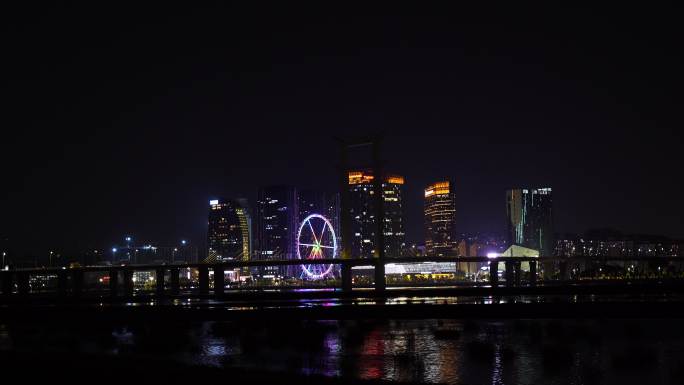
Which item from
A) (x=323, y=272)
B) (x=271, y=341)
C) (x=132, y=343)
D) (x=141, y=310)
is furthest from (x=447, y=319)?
(x=323, y=272)

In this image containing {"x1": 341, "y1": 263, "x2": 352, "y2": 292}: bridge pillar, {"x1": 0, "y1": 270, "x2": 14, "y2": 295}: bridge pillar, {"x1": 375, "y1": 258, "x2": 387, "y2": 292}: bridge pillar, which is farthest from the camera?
{"x1": 0, "y1": 270, "x2": 14, "y2": 295}: bridge pillar

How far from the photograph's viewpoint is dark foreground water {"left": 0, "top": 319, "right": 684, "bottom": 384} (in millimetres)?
16234

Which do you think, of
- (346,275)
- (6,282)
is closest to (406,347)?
(346,275)

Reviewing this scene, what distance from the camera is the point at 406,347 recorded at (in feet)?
69.1

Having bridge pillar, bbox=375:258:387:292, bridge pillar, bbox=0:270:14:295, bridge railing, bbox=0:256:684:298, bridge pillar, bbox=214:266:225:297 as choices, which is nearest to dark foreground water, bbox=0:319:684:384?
bridge pillar, bbox=375:258:387:292

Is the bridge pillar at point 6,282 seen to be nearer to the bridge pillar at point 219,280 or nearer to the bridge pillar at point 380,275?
the bridge pillar at point 219,280

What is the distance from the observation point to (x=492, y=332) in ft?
81.9

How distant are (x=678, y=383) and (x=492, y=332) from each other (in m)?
10.7

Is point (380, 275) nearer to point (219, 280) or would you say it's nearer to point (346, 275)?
point (346, 275)

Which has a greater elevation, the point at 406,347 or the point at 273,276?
the point at 406,347

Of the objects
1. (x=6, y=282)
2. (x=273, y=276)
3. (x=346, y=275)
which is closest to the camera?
(x=346, y=275)

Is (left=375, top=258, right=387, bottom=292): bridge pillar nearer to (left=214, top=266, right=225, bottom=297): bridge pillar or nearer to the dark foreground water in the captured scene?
(left=214, top=266, right=225, bottom=297): bridge pillar

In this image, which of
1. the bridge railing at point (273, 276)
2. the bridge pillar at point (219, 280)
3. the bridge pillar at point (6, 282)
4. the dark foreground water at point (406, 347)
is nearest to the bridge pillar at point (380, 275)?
the bridge railing at point (273, 276)

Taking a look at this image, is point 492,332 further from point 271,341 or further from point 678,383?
point 678,383
